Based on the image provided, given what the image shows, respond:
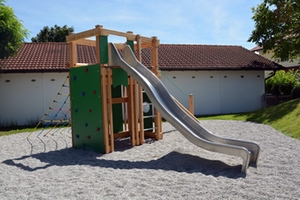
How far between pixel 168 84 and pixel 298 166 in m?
11.5

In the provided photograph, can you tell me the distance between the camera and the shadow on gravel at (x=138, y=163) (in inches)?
212

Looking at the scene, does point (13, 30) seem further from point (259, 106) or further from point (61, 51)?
point (259, 106)

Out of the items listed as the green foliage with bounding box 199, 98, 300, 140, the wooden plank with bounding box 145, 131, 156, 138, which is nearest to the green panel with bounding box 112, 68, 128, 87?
the wooden plank with bounding box 145, 131, 156, 138

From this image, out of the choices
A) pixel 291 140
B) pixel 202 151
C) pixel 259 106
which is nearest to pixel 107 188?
pixel 202 151

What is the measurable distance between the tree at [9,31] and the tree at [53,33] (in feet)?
89.1

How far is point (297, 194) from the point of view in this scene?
13.1ft

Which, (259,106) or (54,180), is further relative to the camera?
(259,106)

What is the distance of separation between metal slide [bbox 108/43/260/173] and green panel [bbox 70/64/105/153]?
2.12 ft

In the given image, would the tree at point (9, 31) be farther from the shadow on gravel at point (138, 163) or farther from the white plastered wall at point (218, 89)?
the white plastered wall at point (218, 89)

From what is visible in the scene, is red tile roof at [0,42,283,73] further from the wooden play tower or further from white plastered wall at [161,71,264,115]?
the wooden play tower

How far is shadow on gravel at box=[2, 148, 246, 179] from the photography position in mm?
5388

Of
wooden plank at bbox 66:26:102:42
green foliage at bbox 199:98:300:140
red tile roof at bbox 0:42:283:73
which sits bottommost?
green foliage at bbox 199:98:300:140

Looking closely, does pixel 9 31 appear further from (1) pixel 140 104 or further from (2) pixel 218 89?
(2) pixel 218 89

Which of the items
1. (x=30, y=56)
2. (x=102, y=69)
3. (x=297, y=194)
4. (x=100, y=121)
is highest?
(x=30, y=56)
